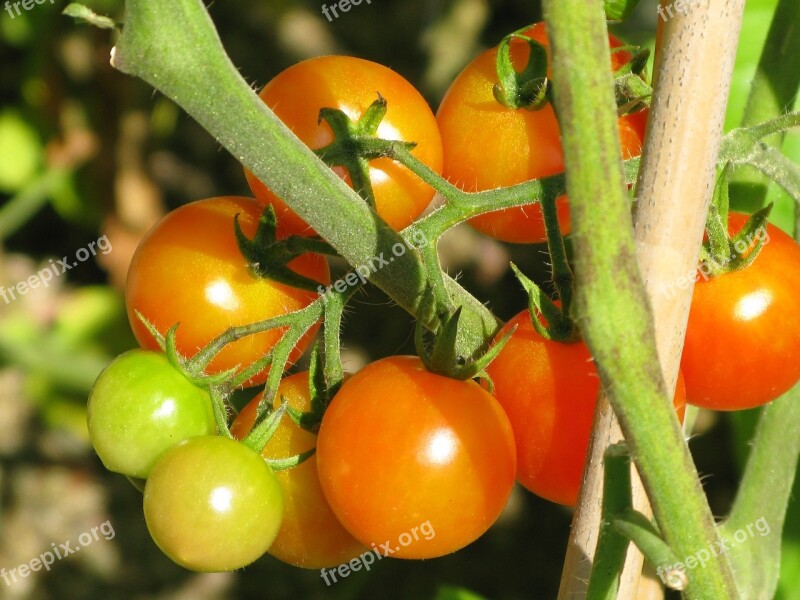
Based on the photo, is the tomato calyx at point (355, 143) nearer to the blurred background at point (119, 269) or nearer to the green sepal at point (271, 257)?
the green sepal at point (271, 257)

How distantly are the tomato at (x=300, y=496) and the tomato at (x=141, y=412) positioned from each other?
0.04 m

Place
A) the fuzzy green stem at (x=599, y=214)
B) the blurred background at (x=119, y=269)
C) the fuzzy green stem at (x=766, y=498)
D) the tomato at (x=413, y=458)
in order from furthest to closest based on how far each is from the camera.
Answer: the blurred background at (x=119, y=269)
the fuzzy green stem at (x=766, y=498)
the tomato at (x=413, y=458)
the fuzzy green stem at (x=599, y=214)

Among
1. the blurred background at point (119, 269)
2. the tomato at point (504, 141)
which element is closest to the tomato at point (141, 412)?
the tomato at point (504, 141)

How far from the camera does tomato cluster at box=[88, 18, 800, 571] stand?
1.85 feet

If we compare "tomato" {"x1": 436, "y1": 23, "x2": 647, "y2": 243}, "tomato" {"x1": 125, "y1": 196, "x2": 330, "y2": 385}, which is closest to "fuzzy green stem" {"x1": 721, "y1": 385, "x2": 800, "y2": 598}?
"tomato" {"x1": 436, "y1": 23, "x2": 647, "y2": 243}

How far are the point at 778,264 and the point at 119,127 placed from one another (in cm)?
142

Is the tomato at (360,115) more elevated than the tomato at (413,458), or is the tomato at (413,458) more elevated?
the tomato at (360,115)

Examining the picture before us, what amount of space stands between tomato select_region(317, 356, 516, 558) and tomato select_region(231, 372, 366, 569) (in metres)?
0.05

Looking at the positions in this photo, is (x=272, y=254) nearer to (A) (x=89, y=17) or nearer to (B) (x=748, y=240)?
(A) (x=89, y=17)

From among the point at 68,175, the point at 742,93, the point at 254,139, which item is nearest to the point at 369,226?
the point at 254,139

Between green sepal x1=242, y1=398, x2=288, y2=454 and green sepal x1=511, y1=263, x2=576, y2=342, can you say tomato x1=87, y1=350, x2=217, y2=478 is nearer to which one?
green sepal x1=242, y1=398, x2=288, y2=454

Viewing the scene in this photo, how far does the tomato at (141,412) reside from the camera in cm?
60

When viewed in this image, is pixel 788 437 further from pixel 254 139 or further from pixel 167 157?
pixel 167 157

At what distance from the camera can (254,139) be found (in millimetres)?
502
